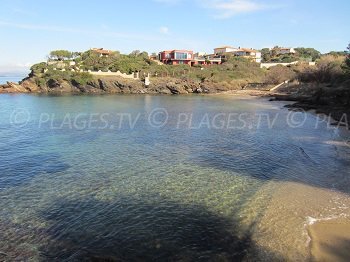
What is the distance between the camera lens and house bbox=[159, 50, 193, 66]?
5103 inches

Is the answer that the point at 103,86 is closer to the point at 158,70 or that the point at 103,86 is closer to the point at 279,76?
the point at 158,70

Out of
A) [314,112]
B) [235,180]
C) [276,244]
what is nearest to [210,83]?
[314,112]

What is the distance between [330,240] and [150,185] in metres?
9.06

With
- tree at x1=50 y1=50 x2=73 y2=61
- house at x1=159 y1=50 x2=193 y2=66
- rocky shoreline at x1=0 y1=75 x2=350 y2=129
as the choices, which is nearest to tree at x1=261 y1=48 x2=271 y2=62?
house at x1=159 y1=50 x2=193 y2=66

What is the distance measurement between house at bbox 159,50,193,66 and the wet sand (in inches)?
4746

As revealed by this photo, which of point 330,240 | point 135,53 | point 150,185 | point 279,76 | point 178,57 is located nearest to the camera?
point 330,240

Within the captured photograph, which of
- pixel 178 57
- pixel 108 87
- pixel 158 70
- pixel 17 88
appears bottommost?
pixel 17 88

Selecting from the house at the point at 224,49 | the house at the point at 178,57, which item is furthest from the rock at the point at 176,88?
the house at the point at 224,49

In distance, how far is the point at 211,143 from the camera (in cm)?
2788

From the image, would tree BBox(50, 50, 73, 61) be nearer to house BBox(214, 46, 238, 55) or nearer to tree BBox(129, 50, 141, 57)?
tree BBox(129, 50, 141, 57)

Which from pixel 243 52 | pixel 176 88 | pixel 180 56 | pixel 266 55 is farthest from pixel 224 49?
pixel 176 88

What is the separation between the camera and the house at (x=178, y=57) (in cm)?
12962

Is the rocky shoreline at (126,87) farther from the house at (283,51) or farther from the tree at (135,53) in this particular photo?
the house at (283,51)

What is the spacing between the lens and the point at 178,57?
426 ft
